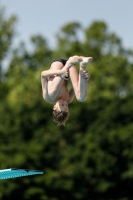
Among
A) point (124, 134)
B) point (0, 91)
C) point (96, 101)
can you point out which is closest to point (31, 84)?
point (0, 91)

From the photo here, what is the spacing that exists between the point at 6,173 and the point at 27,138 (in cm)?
2490

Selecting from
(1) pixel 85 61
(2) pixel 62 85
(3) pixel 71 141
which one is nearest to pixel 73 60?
(1) pixel 85 61

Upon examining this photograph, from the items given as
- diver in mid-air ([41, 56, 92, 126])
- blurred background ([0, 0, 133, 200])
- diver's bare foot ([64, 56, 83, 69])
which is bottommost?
diver in mid-air ([41, 56, 92, 126])

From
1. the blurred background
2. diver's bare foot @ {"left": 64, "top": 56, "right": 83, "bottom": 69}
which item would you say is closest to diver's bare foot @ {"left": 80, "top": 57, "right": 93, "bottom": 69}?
diver's bare foot @ {"left": 64, "top": 56, "right": 83, "bottom": 69}

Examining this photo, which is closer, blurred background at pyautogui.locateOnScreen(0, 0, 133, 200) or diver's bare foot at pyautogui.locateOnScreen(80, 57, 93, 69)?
diver's bare foot at pyautogui.locateOnScreen(80, 57, 93, 69)

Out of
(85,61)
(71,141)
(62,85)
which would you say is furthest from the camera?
(71,141)

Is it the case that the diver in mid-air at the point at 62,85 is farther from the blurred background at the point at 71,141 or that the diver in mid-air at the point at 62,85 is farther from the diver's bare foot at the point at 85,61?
the blurred background at the point at 71,141

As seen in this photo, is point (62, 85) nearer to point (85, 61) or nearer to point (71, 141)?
point (85, 61)

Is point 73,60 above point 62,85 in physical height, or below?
above

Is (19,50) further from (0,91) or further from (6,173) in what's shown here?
(6,173)

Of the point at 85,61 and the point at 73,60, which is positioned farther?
the point at 73,60

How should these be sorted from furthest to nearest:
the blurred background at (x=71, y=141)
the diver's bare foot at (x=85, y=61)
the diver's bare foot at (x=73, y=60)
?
the blurred background at (x=71, y=141), the diver's bare foot at (x=73, y=60), the diver's bare foot at (x=85, y=61)

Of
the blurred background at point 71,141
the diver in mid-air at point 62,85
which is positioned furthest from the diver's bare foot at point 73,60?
the blurred background at point 71,141

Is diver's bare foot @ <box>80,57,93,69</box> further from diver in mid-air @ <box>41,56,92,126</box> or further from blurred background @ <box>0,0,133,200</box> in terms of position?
blurred background @ <box>0,0,133,200</box>
